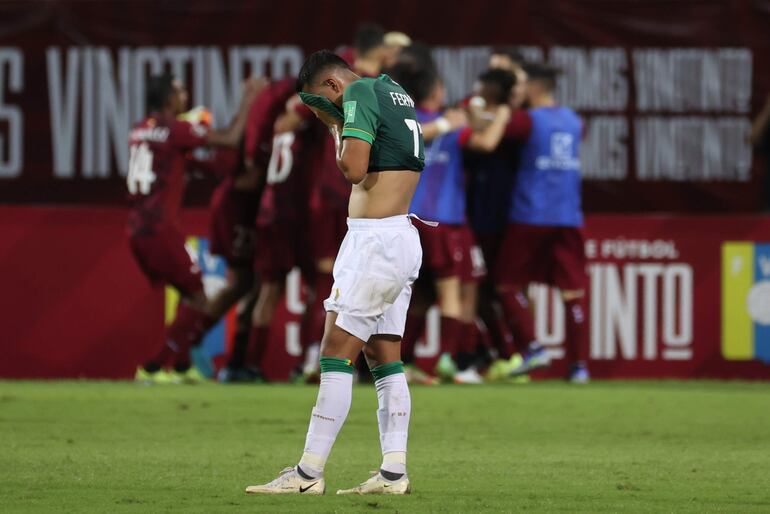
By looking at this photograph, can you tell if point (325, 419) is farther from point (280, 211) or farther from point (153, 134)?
point (153, 134)

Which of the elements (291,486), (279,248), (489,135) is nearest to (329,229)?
(279,248)

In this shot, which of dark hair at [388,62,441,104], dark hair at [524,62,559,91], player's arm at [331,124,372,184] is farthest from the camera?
dark hair at [524,62,559,91]

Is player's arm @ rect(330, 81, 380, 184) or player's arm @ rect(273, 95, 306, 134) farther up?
player's arm @ rect(330, 81, 380, 184)

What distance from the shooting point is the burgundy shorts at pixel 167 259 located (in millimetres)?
12242

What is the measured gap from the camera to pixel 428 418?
10008 mm

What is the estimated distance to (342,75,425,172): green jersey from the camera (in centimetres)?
643

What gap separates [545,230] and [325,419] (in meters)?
6.64

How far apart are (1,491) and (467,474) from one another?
6.60ft

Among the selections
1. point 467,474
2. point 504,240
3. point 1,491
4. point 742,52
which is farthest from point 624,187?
point 1,491

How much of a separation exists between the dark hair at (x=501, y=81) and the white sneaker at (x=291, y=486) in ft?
22.0

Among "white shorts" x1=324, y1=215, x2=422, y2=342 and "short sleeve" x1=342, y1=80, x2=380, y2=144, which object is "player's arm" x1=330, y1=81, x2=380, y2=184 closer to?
"short sleeve" x1=342, y1=80, x2=380, y2=144

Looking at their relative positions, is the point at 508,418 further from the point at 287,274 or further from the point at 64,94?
the point at 64,94

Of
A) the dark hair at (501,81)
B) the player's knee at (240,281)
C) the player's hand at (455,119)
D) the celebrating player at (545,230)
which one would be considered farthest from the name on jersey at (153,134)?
the celebrating player at (545,230)

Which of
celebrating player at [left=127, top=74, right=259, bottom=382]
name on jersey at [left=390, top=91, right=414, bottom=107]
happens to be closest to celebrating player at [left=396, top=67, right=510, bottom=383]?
celebrating player at [left=127, top=74, right=259, bottom=382]
